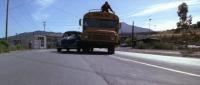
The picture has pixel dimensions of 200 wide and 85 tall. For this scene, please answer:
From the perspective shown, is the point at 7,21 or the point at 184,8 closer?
the point at 7,21

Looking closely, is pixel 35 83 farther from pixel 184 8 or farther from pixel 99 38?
pixel 184 8

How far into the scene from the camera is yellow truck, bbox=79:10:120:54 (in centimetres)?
3560

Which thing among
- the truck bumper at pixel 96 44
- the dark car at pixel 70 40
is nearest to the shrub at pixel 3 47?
the dark car at pixel 70 40

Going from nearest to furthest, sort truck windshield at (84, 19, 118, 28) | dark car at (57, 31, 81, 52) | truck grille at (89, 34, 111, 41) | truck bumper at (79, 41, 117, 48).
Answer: truck grille at (89, 34, 111, 41)
truck bumper at (79, 41, 117, 48)
truck windshield at (84, 19, 118, 28)
dark car at (57, 31, 81, 52)

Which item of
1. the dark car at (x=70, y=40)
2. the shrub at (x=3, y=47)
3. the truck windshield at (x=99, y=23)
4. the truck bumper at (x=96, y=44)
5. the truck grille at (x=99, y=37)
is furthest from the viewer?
the shrub at (x=3, y=47)

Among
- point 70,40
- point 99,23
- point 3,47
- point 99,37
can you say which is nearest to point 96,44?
point 99,37

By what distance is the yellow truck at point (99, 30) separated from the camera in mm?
35600

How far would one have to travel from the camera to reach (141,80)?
12898 millimetres

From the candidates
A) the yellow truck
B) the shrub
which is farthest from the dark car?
the shrub

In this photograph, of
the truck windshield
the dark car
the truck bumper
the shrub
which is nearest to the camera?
the truck bumper

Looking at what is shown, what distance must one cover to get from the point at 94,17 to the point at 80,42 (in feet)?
7.38

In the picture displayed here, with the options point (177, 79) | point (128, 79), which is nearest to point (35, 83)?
point (128, 79)

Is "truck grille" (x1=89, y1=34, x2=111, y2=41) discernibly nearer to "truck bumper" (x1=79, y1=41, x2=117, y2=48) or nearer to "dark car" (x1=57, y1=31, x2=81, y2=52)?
"truck bumper" (x1=79, y1=41, x2=117, y2=48)

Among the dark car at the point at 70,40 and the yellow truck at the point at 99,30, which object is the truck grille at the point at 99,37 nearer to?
the yellow truck at the point at 99,30
